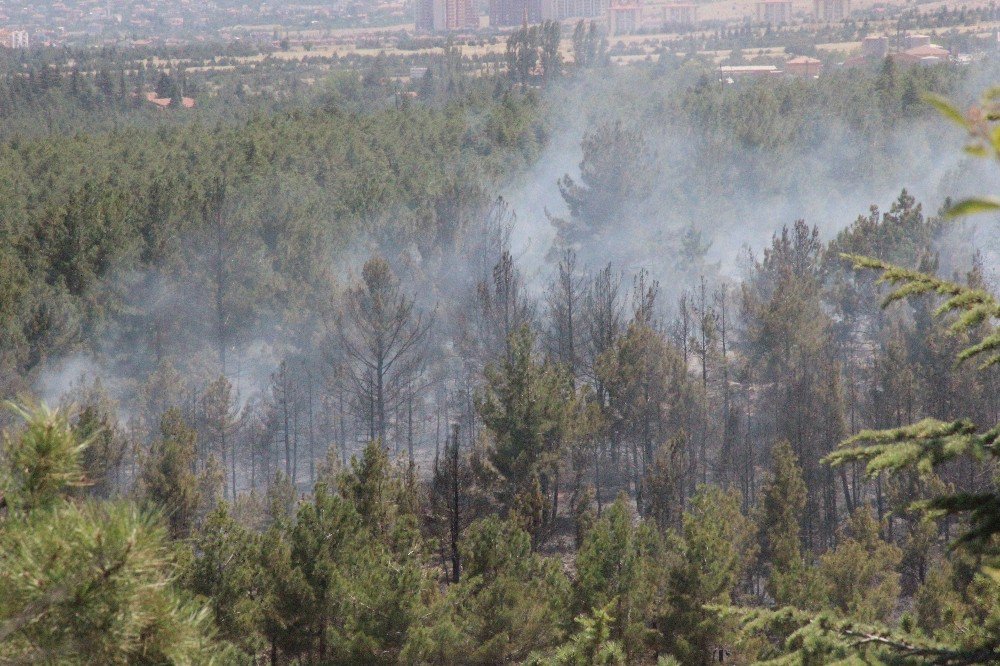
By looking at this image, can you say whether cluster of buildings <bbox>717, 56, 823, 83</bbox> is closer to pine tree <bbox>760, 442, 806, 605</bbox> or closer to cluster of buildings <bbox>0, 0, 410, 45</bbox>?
pine tree <bbox>760, 442, 806, 605</bbox>

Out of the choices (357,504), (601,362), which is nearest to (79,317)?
(601,362)

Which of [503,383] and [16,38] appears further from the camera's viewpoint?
[16,38]

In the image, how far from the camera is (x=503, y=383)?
21734 mm

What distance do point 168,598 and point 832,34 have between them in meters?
115

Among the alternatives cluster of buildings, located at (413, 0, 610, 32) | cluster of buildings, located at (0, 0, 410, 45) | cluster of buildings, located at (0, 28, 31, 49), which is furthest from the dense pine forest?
cluster of buildings, located at (0, 0, 410, 45)

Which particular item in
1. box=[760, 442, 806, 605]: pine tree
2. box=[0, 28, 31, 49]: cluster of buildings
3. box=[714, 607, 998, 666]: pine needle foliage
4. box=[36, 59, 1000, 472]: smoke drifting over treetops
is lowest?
box=[760, 442, 806, 605]: pine tree

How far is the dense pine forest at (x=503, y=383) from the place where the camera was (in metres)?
4.72

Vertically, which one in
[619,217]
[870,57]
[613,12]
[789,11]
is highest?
[613,12]

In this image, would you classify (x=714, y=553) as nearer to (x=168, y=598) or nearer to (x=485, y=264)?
(x=168, y=598)

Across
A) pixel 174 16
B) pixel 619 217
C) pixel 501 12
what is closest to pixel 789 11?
pixel 501 12

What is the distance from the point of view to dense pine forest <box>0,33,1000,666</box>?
186 inches

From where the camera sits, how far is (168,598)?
3.36 m

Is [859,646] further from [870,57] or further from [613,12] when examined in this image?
[613,12]

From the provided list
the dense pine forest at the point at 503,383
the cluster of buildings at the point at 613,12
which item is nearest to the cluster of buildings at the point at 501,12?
the cluster of buildings at the point at 613,12
